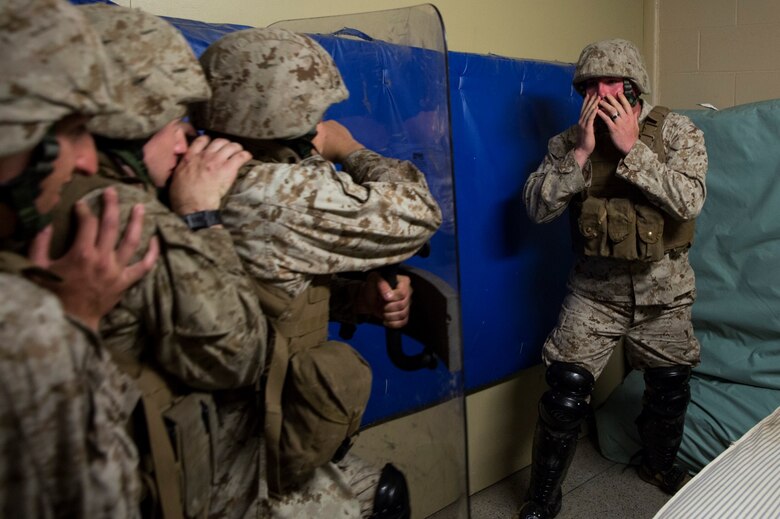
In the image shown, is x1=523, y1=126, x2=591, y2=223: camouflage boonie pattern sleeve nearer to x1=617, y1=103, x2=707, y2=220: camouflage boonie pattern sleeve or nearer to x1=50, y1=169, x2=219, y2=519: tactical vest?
x1=617, y1=103, x2=707, y2=220: camouflage boonie pattern sleeve

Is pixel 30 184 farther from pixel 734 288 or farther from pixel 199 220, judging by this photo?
pixel 734 288

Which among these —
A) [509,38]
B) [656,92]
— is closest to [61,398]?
[509,38]

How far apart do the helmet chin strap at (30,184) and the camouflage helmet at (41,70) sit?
0.02 metres

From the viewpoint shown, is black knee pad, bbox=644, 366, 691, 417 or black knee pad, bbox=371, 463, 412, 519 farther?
black knee pad, bbox=644, 366, 691, 417

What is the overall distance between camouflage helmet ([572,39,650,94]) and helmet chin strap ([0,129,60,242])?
67.0 inches

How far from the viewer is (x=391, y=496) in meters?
1.13

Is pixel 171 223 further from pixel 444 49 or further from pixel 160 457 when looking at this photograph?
pixel 444 49

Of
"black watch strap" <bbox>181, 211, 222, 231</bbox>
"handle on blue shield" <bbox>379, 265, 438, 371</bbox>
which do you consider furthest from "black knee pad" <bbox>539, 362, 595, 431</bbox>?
"black watch strap" <bbox>181, 211, 222, 231</bbox>

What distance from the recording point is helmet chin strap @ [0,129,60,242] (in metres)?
0.61

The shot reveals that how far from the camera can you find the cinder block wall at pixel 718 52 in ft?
9.28

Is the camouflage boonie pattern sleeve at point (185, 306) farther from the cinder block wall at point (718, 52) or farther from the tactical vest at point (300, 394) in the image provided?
the cinder block wall at point (718, 52)

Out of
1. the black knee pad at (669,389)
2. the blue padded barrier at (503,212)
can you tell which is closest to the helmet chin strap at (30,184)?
the blue padded barrier at (503,212)

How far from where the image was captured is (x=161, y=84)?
81cm

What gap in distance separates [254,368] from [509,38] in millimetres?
1940
